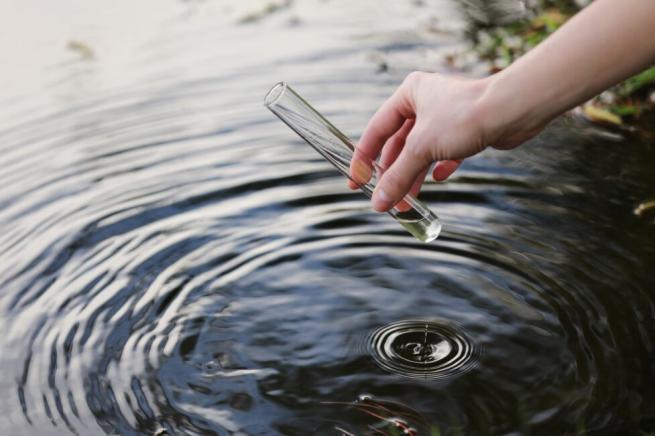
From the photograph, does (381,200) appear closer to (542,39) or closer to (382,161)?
(382,161)

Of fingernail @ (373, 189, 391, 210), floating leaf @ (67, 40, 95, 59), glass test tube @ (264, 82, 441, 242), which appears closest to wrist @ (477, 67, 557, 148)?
fingernail @ (373, 189, 391, 210)

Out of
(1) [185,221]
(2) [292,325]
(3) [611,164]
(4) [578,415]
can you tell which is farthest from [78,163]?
(4) [578,415]

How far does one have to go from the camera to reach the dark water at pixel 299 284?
271 centimetres

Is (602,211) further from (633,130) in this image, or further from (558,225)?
(633,130)

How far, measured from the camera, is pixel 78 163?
4852 mm

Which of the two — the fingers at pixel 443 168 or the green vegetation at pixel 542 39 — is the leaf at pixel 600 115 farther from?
the fingers at pixel 443 168

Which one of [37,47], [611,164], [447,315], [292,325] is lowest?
[292,325]

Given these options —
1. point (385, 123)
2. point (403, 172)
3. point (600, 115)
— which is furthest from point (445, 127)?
point (600, 115)

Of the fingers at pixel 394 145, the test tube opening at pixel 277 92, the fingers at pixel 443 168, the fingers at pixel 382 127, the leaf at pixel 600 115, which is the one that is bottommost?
the test tube opening at pixel 277 92

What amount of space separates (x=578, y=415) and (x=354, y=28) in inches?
191

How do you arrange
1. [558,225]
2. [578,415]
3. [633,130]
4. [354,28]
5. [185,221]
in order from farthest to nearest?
[354,28]
[633,130]
[185,221]
[558,225]
[578,415]

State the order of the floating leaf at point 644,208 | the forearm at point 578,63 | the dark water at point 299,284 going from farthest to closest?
the floating leaf at point 644,208 → the dark water at point 299,284 → the forearm at point 578,63

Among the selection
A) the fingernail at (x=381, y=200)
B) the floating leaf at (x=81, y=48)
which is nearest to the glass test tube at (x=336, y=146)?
the fingernail at (x=381, y=200)

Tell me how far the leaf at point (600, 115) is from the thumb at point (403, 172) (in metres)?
2.82
